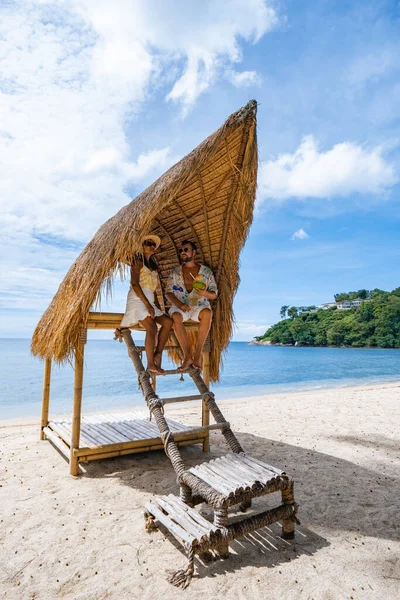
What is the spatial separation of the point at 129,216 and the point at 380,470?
3.80 m

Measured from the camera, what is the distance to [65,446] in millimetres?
4125

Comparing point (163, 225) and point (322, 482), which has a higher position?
point (163, 225)

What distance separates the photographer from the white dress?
3.95 metres

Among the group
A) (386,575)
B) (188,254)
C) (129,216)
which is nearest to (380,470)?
(386,575)

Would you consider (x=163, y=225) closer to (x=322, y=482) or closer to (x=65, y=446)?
(x=65, y=446)

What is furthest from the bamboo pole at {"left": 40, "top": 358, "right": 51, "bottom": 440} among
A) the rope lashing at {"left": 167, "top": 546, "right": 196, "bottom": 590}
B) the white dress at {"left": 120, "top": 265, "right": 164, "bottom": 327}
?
the rope lashing at {"left": 167, "top": 546, "right": 196, "bottom": 590}

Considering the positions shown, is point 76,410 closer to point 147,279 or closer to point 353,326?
point 147,279

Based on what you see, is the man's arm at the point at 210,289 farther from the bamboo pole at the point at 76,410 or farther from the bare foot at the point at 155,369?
the bamboo pole at the point at 76,410

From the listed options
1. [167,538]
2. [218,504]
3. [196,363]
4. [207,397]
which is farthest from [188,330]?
[218,504]

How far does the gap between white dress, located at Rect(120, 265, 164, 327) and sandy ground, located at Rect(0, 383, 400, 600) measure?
1604mm

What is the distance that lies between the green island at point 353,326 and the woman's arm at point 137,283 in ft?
165

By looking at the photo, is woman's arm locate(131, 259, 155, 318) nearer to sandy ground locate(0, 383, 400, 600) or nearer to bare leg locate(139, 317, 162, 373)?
bare leg locate(139, 317, 162, 373)

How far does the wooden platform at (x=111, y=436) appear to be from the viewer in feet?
12.8

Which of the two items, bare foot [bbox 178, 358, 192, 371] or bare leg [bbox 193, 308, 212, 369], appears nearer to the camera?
bare foot [bbox 178, 358, 192, 371]
